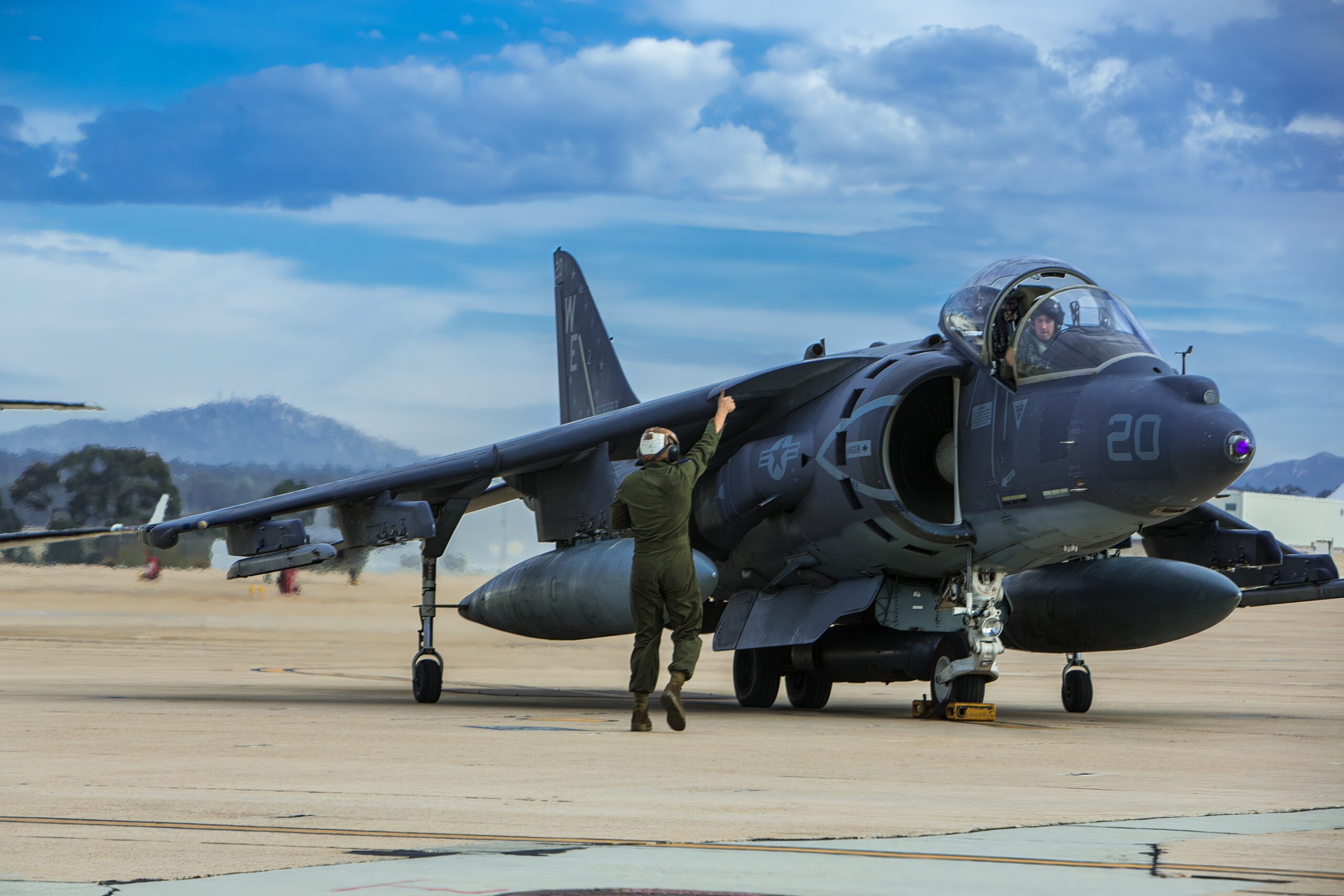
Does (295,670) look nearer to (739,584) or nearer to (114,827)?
(739,584)

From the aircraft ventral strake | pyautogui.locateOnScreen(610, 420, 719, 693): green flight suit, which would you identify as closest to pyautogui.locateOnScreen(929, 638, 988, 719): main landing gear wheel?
the aircraft ventral strake

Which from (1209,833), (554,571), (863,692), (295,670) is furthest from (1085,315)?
(295,670)

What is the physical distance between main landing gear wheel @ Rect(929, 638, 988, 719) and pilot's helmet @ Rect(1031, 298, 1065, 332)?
2555 millimetres

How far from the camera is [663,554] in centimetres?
958

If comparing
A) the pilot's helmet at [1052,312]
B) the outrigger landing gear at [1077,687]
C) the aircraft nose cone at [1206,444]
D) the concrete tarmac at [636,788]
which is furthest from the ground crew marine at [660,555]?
the outrigger landing gear at [1077,687]

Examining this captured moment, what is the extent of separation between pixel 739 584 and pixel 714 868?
31.6ft

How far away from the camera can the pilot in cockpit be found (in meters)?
10.4

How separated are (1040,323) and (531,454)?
4.85m

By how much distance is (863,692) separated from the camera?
18.2 m

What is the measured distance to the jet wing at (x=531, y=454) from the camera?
504 inches

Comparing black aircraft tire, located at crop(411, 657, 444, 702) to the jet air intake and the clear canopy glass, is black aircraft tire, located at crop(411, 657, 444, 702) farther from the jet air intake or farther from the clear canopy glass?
the clear canopy glass

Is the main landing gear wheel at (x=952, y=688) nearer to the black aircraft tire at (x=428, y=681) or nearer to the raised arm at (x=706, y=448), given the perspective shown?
the raised arm at (x=706, y=448)

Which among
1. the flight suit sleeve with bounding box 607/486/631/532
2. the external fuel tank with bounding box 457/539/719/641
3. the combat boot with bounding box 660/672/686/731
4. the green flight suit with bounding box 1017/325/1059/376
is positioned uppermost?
the green flight suit with bounding box 1017/325/1059/376

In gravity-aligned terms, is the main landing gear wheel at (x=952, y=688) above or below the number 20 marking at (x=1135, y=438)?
below
